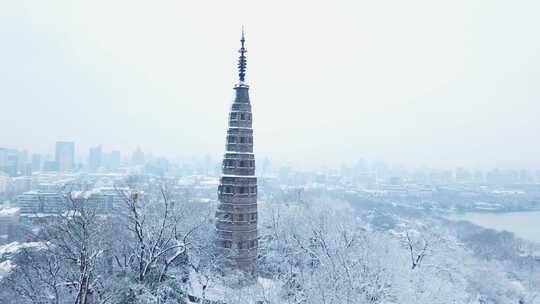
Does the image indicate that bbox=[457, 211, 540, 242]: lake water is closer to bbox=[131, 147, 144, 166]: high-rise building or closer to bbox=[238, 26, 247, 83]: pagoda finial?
bbox=[238, 26, 247, 83]: pagoda finial

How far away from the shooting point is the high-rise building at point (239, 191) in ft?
77.4

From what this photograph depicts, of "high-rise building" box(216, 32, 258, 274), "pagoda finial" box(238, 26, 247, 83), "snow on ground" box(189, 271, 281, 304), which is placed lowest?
"snow on ground" box(189, 271, 281, 304)

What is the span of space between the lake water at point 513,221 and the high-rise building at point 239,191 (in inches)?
2076

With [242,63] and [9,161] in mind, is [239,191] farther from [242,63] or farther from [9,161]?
[9,161]

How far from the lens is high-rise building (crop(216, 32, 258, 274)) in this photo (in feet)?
77.4

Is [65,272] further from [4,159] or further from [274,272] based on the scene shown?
[4,159]

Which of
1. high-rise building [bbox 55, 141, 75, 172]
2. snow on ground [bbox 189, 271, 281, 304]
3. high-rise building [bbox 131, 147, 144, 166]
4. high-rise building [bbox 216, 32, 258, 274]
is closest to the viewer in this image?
snow on ground [bbox 189, 271, 281, 304]

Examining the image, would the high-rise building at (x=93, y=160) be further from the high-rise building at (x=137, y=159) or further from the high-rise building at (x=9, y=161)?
the high-rise building at (x=9, y=161)

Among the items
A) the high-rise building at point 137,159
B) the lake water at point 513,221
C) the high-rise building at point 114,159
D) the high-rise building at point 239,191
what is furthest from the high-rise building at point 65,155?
the high-rise building at point 239,191

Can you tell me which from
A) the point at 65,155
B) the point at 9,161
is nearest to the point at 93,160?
the point at 65,155

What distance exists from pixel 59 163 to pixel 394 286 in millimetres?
105538

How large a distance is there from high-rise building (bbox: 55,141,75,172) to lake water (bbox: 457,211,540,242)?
299 feet

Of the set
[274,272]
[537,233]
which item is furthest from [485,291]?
[537,233]

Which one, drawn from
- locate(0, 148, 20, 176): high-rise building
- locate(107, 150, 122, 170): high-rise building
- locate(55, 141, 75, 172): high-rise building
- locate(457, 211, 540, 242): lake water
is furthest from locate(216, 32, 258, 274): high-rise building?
locate(107, 150, 122, 170): high-rise building
